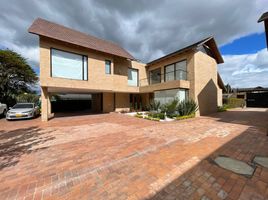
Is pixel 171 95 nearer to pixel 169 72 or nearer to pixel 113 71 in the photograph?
pixel 169 72

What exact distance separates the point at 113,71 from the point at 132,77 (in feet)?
10.1

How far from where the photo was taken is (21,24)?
1169 cm

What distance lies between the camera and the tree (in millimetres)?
19969

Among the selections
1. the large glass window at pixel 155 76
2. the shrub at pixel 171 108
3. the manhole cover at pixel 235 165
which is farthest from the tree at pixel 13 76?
the manhole cover at pixel 235 165

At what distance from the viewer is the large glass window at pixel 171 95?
11500 mm

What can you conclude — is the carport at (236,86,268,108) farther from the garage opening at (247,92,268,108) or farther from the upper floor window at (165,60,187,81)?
the upper floor window at (165,60,187,81)

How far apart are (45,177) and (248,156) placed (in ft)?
17.7

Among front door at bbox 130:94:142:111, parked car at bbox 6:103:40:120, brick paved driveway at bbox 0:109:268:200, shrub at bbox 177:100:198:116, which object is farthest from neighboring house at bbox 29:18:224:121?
brick paved driveway at bbox 0:109:268:200

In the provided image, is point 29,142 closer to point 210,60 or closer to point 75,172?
point 75,172

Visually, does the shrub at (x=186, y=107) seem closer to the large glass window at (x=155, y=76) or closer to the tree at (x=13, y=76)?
the large glass window at (x=155, y=76)

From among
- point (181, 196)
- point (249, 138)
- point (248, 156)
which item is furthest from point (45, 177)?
point (249, 138)

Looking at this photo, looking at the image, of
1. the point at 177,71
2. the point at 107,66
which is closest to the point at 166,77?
the point at 177,71

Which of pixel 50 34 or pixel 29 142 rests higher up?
pixel 50 34

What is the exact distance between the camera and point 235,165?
10.5 ft
